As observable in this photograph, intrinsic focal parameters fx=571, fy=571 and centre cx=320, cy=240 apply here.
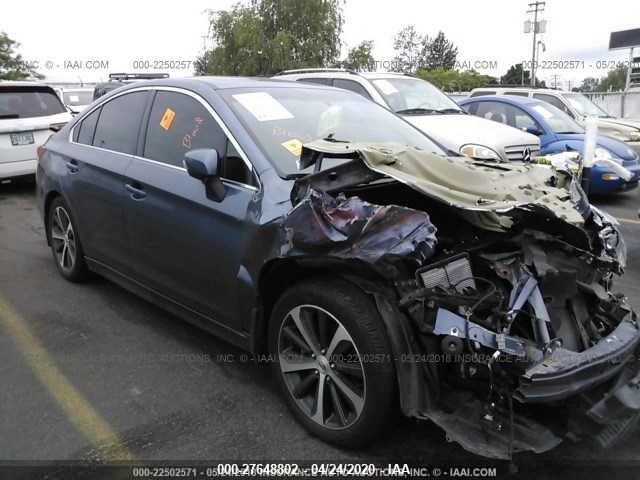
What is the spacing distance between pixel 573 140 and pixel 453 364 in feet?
24.7

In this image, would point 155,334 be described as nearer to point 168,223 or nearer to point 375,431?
point 168,223

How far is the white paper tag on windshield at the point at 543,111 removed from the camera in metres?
9.48

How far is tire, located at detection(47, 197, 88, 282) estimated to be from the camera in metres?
4.72

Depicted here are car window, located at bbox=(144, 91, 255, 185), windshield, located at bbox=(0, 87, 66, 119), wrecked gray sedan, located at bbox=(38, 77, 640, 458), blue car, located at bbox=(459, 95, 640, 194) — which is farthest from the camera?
windshield, located at bbox=(0, 87, 66, 119)

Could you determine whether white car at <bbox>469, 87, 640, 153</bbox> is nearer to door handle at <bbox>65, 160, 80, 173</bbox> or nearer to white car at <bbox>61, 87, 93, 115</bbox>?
door handle at <bbox>65, 160, 80, 173</bbox>

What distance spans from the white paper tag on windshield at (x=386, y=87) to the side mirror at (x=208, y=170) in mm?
5779

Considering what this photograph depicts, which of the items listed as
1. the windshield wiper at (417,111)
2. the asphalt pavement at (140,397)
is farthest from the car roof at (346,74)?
the asphalt pavement at (140,397)

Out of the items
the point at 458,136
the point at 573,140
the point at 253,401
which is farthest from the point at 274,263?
the point at 573,140

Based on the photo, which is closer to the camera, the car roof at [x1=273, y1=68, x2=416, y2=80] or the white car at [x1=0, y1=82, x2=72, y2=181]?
the white car at [x1=0, y1=82, x2=72, y2=181]

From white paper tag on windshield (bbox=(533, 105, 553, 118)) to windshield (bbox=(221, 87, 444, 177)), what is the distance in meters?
6.24

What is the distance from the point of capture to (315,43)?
1297 inches

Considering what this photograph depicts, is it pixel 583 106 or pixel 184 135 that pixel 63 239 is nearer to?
pixel 184 135

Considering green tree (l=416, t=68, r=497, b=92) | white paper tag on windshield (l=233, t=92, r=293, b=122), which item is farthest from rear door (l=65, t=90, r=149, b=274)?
green tree (l=416, t=68, r=497, b=92)

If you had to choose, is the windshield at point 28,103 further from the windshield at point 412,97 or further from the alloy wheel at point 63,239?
the windshield at point 412,97
